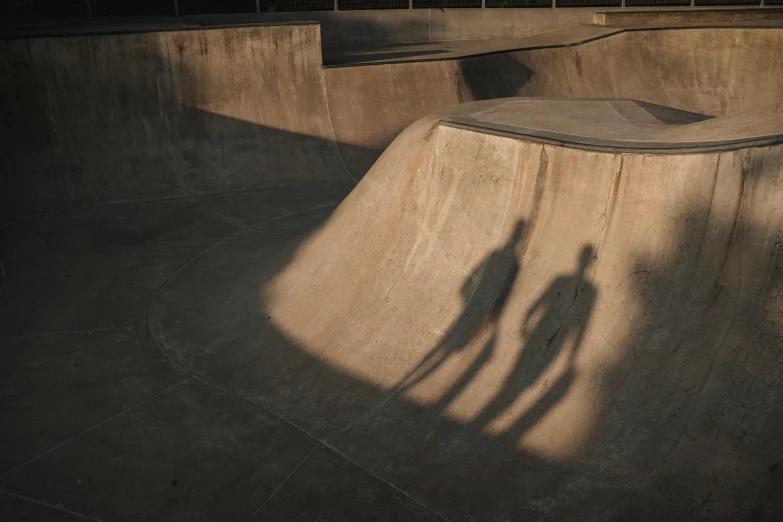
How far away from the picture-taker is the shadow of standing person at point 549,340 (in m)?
6.07

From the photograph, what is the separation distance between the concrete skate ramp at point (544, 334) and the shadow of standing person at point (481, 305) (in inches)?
0.7

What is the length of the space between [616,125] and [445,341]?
118 inches

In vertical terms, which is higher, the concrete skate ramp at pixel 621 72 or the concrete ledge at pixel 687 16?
the concrete ledge at pixel 687 16

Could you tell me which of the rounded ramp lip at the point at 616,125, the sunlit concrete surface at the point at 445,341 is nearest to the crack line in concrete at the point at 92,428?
the sunlit concrete surface at the point at 445,341

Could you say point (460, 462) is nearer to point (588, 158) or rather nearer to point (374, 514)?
point (374, 514)

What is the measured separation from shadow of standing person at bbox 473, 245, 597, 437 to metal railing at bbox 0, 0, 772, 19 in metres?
16.7

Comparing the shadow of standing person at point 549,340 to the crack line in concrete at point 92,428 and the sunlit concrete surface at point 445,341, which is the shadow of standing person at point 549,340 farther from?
the crack line in concrete at point 92,428

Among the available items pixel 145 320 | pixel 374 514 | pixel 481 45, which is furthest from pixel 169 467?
pixel 481 45

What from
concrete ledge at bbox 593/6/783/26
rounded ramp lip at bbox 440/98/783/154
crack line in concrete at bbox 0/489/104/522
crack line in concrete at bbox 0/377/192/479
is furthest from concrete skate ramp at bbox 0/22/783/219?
crack line in concrete at bbox 0/489/104/522

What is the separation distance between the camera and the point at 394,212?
815 cm

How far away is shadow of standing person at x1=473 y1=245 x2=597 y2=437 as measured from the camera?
19.9 feet

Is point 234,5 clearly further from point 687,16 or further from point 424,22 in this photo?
point 687,16

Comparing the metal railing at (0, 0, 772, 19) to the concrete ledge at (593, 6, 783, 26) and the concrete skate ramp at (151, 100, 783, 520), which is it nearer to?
the concrete ledge at (593, 6, 783, 26)

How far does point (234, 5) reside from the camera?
20594 mm
